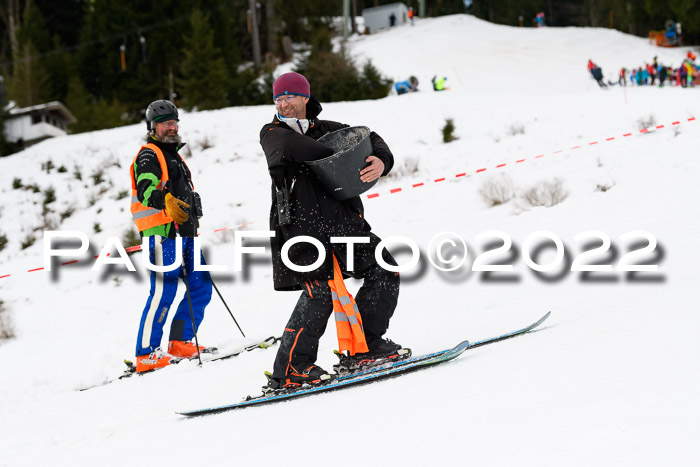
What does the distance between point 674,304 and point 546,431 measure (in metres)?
1.60

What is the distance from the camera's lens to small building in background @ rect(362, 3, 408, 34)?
47.1 metres

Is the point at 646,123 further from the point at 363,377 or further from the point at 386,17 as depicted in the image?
the point at 386,17

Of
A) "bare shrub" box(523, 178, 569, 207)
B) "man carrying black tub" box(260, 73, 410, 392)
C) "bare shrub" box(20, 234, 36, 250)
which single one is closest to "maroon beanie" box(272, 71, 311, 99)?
"man carrying black tub" box(260, 73, 410, 392)

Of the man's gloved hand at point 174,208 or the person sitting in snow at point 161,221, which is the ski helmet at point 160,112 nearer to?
the person sitting in snow at point 161,221

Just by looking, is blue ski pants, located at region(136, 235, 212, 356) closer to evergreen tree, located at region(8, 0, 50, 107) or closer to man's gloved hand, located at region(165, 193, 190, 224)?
man's gloved hand, located at region(165, 193, 190, 224)

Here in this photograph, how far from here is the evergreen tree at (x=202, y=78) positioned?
2488cm

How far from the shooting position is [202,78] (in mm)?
25766

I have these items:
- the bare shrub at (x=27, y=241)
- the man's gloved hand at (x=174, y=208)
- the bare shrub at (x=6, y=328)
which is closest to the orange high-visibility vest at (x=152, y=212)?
the man's gloved hand at (x=174, y=208)

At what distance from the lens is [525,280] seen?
532 cm

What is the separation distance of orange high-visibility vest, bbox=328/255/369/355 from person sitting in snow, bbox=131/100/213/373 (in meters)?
1.80

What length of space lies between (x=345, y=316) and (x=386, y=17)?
154 feet

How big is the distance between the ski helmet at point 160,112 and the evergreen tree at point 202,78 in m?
19.9

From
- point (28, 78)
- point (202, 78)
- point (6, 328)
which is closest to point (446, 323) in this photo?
point (6, 328)

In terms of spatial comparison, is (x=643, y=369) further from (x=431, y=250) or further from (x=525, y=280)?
(x=431, y=250)
